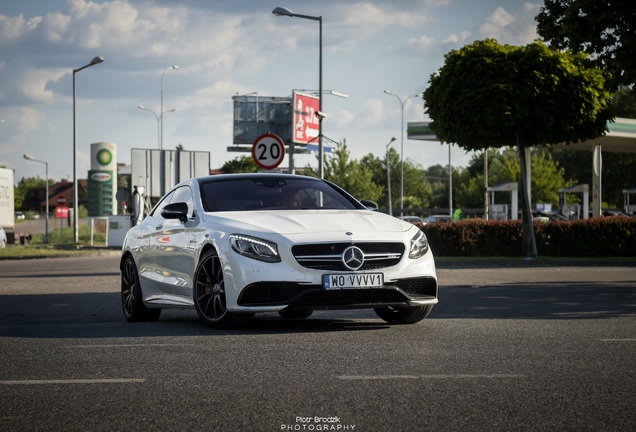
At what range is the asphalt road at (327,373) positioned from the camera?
18.3 ft

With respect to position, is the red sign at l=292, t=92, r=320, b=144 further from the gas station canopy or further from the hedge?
the hedge

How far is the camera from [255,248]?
9633 mm

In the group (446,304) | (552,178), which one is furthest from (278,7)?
(552,178)

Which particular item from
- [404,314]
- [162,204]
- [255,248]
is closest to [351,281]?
[255,248]

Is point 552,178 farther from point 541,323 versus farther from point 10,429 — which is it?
point 10,429

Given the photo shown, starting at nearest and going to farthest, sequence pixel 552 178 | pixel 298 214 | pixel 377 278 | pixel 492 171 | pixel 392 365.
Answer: pixel 392 365, pixel 377 278, pixel 298 214, pixel 552 178, pixel 492 171

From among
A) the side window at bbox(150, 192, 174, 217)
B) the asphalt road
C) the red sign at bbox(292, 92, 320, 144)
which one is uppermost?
the red sign at bbox(292, 92, 320, 144)

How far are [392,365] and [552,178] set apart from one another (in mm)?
93338

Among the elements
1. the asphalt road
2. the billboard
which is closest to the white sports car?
the asphalt road

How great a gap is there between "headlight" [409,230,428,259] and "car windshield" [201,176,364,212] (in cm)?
129

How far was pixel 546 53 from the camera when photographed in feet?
98.9

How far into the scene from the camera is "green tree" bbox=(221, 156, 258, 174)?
11679cm

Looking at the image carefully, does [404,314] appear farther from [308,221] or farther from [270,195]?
[270,195]

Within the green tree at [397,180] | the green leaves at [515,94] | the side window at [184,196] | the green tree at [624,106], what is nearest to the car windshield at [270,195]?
the side window at [184,196]
